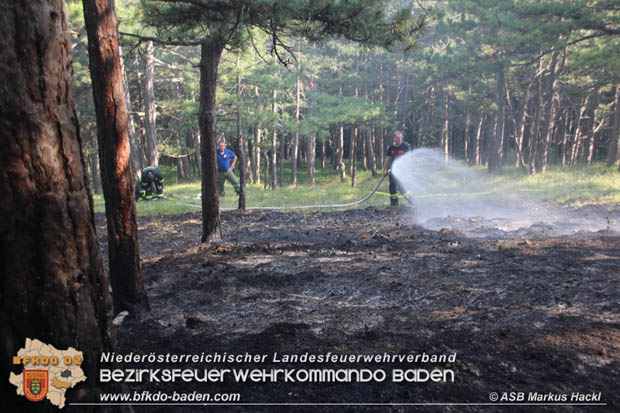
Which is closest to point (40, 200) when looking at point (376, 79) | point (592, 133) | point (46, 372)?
point (46, 372)

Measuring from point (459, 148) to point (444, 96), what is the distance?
1184cm

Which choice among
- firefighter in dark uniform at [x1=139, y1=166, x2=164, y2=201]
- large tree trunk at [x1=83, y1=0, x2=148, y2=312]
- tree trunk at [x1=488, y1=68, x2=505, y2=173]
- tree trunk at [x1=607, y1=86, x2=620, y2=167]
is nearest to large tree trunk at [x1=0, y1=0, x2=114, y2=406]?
large tree trunk at [x1=83, y1=0, x2=148, y2=312]

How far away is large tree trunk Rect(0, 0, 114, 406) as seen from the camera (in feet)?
6.18

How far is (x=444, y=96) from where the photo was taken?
4016 centimetres

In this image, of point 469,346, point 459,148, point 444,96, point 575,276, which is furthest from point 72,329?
point 459,148

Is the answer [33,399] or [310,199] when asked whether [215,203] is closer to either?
[33,399]

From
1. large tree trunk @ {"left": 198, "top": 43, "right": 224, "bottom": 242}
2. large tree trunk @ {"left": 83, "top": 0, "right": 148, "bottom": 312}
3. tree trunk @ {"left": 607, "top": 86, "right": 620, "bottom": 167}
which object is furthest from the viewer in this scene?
tree trunk @ {"left": 607, "top": 86, "right": 620, "bottom": 167}

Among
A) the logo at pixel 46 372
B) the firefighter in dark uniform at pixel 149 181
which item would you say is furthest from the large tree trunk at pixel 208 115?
the firefighter in dark uniform at pixel 149 181

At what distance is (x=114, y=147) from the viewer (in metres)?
4.49

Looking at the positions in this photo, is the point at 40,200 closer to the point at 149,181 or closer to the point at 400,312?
the point at 400,312

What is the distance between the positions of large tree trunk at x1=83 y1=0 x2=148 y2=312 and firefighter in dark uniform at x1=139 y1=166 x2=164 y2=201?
13400mm

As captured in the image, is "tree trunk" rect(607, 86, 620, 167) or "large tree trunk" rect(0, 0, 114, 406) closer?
"large tree trunk" rect(0, 0, 114, 406)

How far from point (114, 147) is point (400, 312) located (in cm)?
339

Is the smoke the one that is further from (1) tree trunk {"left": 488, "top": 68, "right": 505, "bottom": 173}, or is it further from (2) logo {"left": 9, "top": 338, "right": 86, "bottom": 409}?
(1) tree trunk {"left": 488, "top": 68, "right": 505, "bottom": 173}
